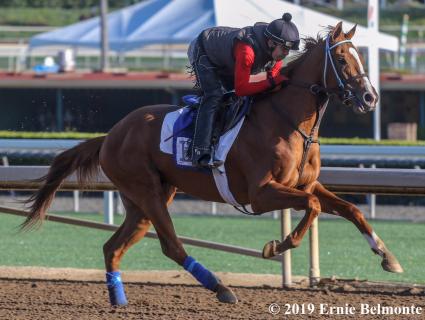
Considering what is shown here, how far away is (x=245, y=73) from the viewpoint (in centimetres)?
642

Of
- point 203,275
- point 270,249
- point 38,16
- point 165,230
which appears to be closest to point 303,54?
point 270,249

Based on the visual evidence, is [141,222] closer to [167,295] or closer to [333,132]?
[167,295]

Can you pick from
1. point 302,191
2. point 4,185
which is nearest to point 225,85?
point 302,191

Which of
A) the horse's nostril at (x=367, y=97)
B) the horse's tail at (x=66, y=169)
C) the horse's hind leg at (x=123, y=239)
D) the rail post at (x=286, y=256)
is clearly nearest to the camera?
the horse's nostril at (x=367, y=97)

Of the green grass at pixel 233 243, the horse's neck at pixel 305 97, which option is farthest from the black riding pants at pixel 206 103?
the green grass at pixel 233 243

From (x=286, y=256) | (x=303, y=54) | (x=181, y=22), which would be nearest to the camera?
(x=303, y=54)

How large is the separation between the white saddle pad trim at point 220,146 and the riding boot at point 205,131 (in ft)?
0.23

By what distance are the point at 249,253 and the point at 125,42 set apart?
51.1 feet

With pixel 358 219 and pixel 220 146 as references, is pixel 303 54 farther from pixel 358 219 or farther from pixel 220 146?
pixel 358 219

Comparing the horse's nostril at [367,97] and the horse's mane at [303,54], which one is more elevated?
the horse's mane at [303,54]

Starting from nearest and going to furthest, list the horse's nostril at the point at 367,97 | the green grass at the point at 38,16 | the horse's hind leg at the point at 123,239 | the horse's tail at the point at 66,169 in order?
the horse's nostril at the point at 367,97 < the horse's hind leg at the point at 123,239 < the horse's tail at the point at 66,169 < the green grass at the point at 38,16

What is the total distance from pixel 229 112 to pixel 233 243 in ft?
12.2

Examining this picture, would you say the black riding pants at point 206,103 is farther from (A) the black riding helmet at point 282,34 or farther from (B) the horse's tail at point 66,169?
(B) the horse's tail at point 66,169

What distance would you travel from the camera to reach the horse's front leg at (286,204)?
618cm
